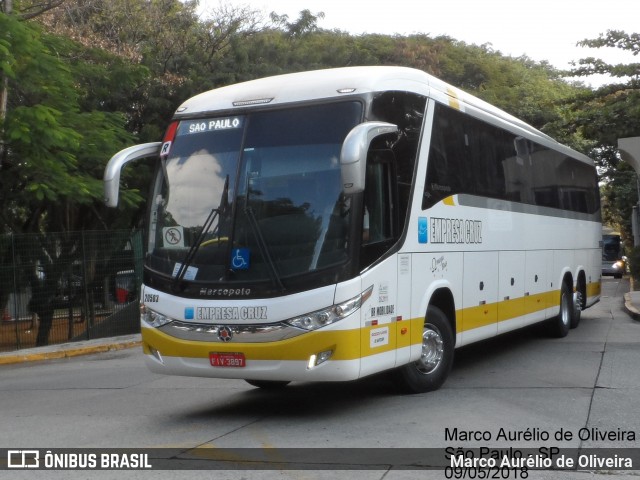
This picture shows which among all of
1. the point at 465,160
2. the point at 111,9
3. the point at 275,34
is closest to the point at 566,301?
the point at 465,160

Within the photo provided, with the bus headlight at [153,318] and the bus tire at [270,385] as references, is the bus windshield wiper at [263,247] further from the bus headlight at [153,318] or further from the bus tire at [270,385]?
the bus tire at [270,385]

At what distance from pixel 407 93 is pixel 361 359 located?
2.92m

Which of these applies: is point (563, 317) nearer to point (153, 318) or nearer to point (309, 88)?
point (309, 88)

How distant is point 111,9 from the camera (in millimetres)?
25156

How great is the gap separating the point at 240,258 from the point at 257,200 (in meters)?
0.59

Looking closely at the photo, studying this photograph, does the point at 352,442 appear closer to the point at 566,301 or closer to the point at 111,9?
the point at 566,301

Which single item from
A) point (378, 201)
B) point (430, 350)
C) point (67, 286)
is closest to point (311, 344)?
point (378, 201)

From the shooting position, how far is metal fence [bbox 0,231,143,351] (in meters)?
18.3

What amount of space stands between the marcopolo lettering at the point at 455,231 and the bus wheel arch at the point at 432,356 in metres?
0.66

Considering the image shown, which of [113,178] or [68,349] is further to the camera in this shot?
[68,349]

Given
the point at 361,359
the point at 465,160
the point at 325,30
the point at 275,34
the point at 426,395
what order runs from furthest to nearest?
1. the point at 325,30
2. the point at 275,34
3. the point at 465,160
4. the point at 426,395
5. the point at 361,359

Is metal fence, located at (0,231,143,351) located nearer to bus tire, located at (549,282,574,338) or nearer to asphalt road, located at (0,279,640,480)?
asphalt road, located at (0,279,640,480)

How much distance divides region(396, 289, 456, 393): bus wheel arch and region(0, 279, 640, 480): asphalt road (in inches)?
6.0

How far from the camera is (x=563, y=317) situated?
15.7m
